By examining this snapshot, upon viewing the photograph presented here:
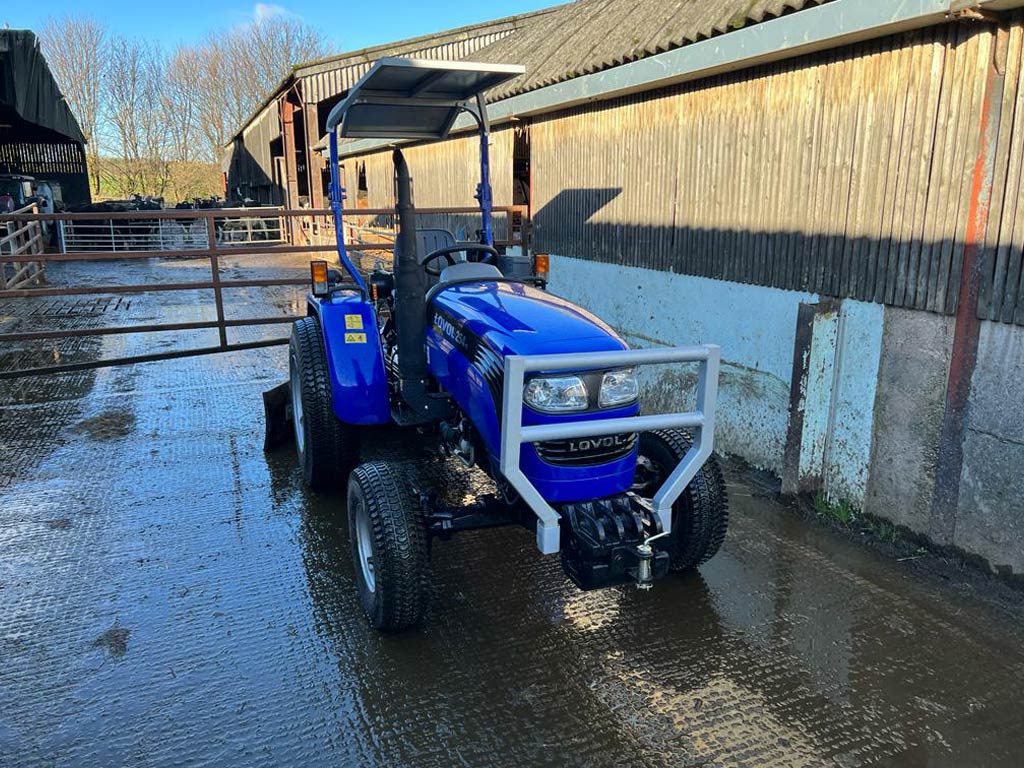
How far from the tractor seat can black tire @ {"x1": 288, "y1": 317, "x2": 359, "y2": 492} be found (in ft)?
2.74

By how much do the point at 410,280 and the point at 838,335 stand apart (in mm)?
2284

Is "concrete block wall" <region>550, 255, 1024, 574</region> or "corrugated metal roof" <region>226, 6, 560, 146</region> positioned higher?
"corrugated metal roof" <region>226, 6, 560, 146</region>

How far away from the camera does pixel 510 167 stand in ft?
26.6

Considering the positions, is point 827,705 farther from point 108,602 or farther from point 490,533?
point 108,602

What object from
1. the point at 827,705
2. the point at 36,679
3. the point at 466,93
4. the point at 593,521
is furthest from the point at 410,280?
the point at 827,705

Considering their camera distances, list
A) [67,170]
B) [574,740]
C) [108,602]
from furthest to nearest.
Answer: [67,170], [108,602], [574,740]

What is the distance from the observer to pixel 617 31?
20.7 ft

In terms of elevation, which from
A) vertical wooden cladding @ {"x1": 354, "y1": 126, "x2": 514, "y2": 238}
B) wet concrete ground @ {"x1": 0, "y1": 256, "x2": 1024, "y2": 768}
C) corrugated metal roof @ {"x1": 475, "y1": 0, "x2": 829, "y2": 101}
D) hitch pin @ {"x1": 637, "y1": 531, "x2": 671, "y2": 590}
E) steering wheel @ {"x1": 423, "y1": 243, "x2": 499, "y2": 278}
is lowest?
wet concrete ground @ {"x1": 0, "y1": 256, "x2": 1024, "y2": 768}

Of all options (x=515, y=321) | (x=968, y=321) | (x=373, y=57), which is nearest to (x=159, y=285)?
(x=515, y=321)

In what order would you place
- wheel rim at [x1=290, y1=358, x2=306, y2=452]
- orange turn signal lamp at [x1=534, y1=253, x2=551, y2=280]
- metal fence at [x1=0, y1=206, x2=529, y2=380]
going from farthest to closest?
1. metal fence at [x1=0, y1=206, x2=529, y2=380]
2. wheel rim at [x1=290, y1=358, x2=306, y2=452]
3. orange turn signal lamp at [x1=534, y1=253, x2=551, y2=280]

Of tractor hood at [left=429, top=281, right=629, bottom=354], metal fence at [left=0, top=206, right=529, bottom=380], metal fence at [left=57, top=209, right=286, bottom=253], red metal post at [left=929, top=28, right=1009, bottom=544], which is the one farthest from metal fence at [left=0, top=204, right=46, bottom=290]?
red metal post at [left=929, top=28, right=1009, bottom=544]

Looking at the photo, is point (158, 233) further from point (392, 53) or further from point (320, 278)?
point (320, 278)

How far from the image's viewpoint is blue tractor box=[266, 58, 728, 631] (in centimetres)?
260

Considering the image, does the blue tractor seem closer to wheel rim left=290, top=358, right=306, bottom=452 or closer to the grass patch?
wheel rim left=290, top=358, right=306, bottom=452
